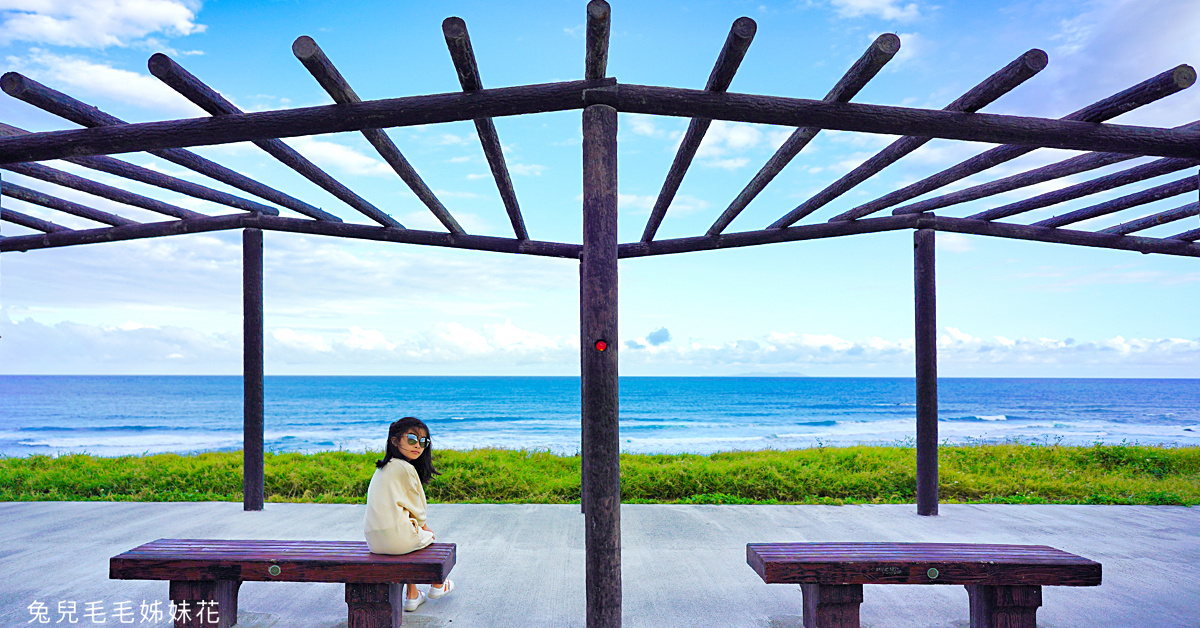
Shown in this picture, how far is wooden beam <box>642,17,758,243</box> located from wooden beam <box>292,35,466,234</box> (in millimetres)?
1629

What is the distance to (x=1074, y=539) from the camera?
5.04 meters

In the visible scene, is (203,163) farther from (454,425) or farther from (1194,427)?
(1194,427)

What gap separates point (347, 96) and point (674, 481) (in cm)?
641

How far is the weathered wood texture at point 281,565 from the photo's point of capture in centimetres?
293

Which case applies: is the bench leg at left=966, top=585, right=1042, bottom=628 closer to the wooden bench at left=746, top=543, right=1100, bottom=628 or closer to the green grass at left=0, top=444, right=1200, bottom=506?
the wooden bench at left=746, top=543, right=1100, bottom=628

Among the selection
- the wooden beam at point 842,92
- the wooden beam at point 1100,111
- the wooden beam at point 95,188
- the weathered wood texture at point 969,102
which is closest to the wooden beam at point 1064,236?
the wooden beam at point 1100,111

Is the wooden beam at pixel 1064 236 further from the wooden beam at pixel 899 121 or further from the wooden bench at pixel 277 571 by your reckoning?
the wooden bench at pixel 277 571

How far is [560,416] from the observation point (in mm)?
33969

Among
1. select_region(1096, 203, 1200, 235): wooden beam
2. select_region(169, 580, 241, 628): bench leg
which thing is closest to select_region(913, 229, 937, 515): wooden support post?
select_region(1096, 203, 1200, 235): wooden beam

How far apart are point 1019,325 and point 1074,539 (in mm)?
42541

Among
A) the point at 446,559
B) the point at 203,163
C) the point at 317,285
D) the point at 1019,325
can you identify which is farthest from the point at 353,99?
the point at 1019,325

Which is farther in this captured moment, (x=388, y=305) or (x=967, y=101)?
(x=388, y=305)

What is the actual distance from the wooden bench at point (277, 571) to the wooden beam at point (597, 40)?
7.86 ft

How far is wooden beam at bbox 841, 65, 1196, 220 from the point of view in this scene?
9.19 feet
